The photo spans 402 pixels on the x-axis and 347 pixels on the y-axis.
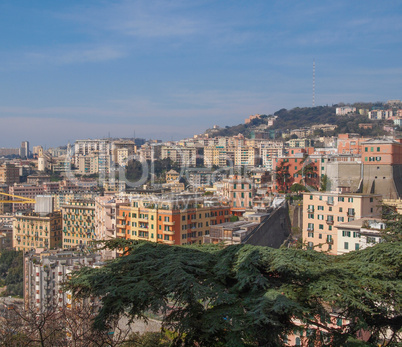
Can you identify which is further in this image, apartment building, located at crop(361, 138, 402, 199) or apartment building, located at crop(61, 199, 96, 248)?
apartment building, located at crop(61, 199, 96, 248)

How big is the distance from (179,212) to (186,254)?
9.04 m

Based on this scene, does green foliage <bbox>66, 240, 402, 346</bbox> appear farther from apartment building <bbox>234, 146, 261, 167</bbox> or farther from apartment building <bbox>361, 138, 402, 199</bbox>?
apartment building <bbox>234, 146, 261, 167</bbox>

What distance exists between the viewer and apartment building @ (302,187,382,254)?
12992 mm

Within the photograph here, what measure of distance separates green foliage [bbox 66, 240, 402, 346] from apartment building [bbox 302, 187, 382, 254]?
28.9 ft

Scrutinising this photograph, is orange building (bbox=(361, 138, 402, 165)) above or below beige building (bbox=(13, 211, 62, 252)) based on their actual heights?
above

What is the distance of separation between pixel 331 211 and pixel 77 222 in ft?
52.4

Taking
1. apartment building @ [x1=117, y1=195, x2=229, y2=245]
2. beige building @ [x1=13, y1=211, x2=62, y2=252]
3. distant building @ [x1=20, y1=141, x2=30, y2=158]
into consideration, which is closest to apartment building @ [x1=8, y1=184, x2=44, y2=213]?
beige building @ [x1=13, y1=211, x2=62, y2=252]

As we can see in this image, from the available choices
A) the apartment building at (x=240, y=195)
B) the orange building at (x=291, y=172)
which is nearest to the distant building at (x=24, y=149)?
the orange building at (x=291, y=172)

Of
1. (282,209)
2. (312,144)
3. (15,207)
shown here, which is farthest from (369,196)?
(312,144)

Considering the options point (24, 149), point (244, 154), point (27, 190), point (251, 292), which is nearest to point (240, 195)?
point (251, 292)

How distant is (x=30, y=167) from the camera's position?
59406 millimetres

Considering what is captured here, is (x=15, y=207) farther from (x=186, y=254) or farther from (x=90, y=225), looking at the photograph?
(x=186, y=254)

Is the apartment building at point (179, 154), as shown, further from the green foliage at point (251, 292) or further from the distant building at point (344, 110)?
the green foliage at point (251, 292)

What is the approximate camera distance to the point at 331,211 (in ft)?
44.7
